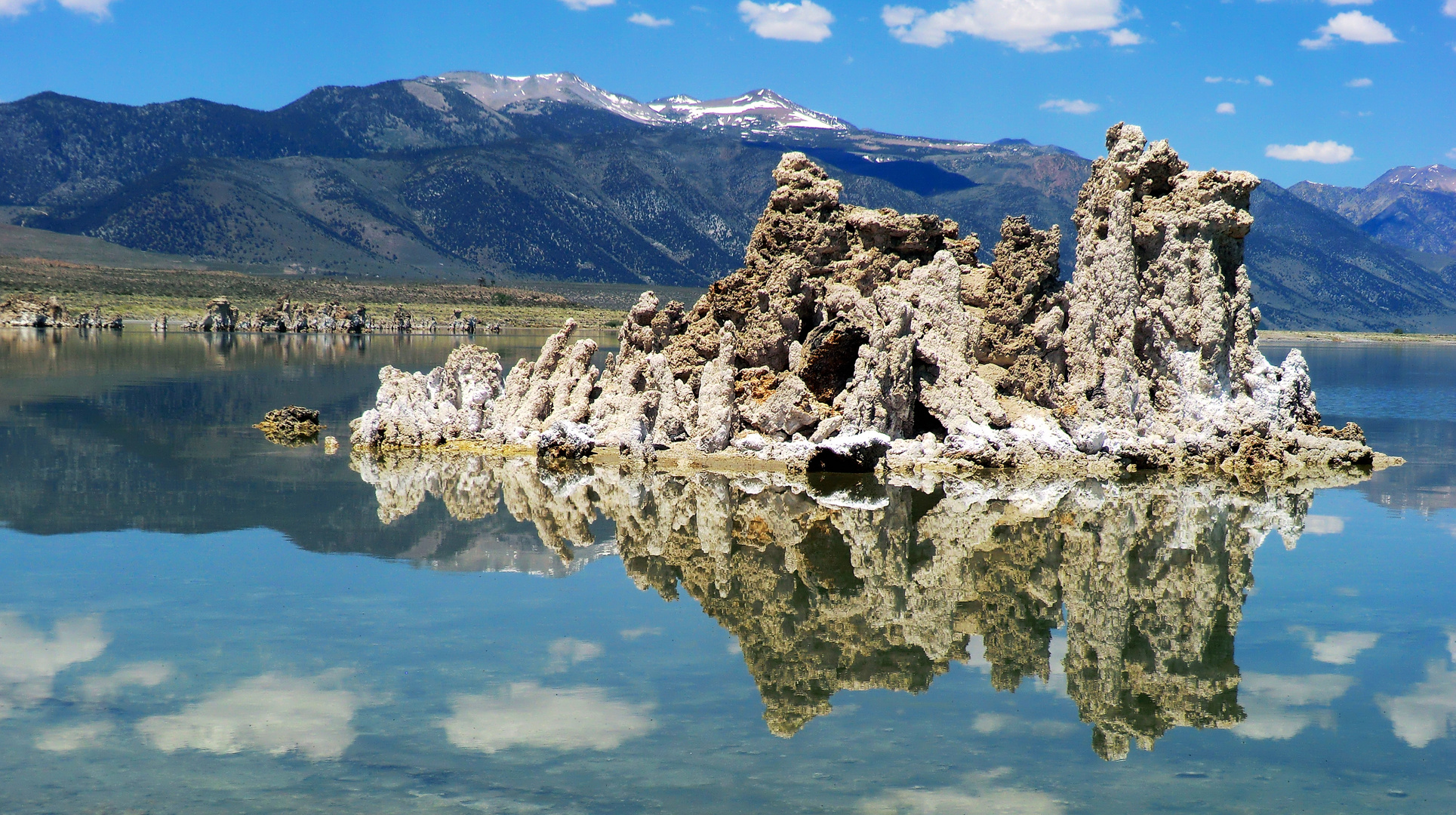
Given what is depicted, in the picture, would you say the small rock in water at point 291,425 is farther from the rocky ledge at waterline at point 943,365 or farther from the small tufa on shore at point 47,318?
the small tufa on shore at point 47,318

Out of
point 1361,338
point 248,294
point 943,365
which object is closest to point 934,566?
point 943,365

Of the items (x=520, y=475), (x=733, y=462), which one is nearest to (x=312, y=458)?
(x=520, y=475)

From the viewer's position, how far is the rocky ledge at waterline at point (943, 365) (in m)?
22.2

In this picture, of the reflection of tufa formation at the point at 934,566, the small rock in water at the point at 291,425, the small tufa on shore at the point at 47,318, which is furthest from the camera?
the small tufa on shore at the point at 47,318

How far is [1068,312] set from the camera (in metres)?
24.4

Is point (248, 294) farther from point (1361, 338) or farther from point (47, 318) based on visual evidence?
point (1361, 338)

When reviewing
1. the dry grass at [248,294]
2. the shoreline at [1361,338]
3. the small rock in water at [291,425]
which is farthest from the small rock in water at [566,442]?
the shoreline at [1361,338]

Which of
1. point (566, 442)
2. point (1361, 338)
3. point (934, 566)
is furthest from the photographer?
point (1361, 338)

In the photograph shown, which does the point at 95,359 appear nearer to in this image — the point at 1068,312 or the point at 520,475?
the point at 520,475

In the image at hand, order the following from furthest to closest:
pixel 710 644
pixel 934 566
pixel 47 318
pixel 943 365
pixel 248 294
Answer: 1. pixel 248 294
2. pixel 47 318
3. pixel 943 365
4. pixel 934 566
5. pixel 710 644

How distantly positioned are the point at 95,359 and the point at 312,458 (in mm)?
30080

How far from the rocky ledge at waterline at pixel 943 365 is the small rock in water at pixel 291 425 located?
214 centimetres

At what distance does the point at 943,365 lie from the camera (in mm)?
22953

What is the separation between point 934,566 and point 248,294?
387 ft
